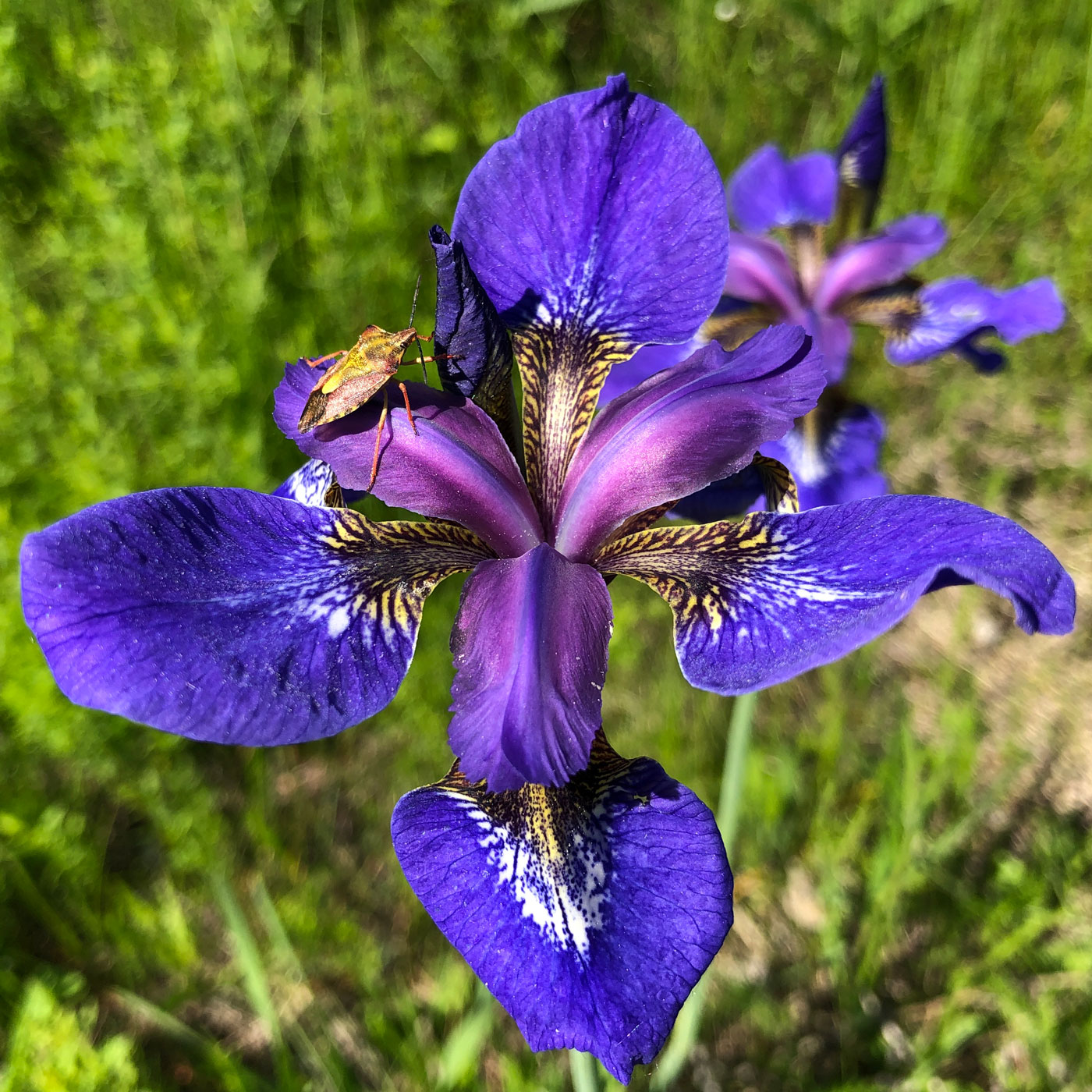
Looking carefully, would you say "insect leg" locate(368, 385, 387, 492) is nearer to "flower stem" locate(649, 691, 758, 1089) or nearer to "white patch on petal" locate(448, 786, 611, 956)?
"white patch on petal" locate(448, 786, 611, 956)

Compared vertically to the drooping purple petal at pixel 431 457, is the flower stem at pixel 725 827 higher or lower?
lower

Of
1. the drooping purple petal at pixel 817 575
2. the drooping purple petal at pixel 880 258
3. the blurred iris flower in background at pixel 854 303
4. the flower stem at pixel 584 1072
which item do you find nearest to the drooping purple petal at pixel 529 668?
the drooping purple petal at pixel 817 575

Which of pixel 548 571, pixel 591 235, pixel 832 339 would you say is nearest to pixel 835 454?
pixel 832 339

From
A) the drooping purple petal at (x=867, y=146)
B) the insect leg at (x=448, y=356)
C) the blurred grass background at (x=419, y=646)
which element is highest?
the drooping purple petal at (x=867, y=146)

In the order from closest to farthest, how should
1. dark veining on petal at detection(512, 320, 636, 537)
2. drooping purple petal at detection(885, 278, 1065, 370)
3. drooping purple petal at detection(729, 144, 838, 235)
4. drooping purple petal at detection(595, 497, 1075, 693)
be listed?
1. drooping purple petal at detection(595, 497, 1075, 693)
2. dark veining on petal at detection(512, 320, 636, 537)
3. drooping purple petal at detection(885, 278, 1065, 370)
4. drooping purple petal at detection(729, 144, 838, 235)

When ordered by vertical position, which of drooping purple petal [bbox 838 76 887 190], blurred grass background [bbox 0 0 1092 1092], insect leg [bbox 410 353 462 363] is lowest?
blurred grass background [bbox 0 0 1092 1092]

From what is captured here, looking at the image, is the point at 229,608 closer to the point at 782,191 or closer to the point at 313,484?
the point at 313,484

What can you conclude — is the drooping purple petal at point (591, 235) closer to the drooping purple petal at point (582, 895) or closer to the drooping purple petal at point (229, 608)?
the drooping purple petal at point (229, 608)

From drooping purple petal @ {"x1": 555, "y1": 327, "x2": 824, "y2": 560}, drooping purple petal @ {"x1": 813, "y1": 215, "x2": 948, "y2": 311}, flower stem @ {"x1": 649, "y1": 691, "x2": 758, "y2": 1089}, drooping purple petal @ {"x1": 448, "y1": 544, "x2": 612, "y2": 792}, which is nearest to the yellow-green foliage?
flower stem @ {"x1": 649, "y1": 691, "x2": 758, "y2": 1089}
